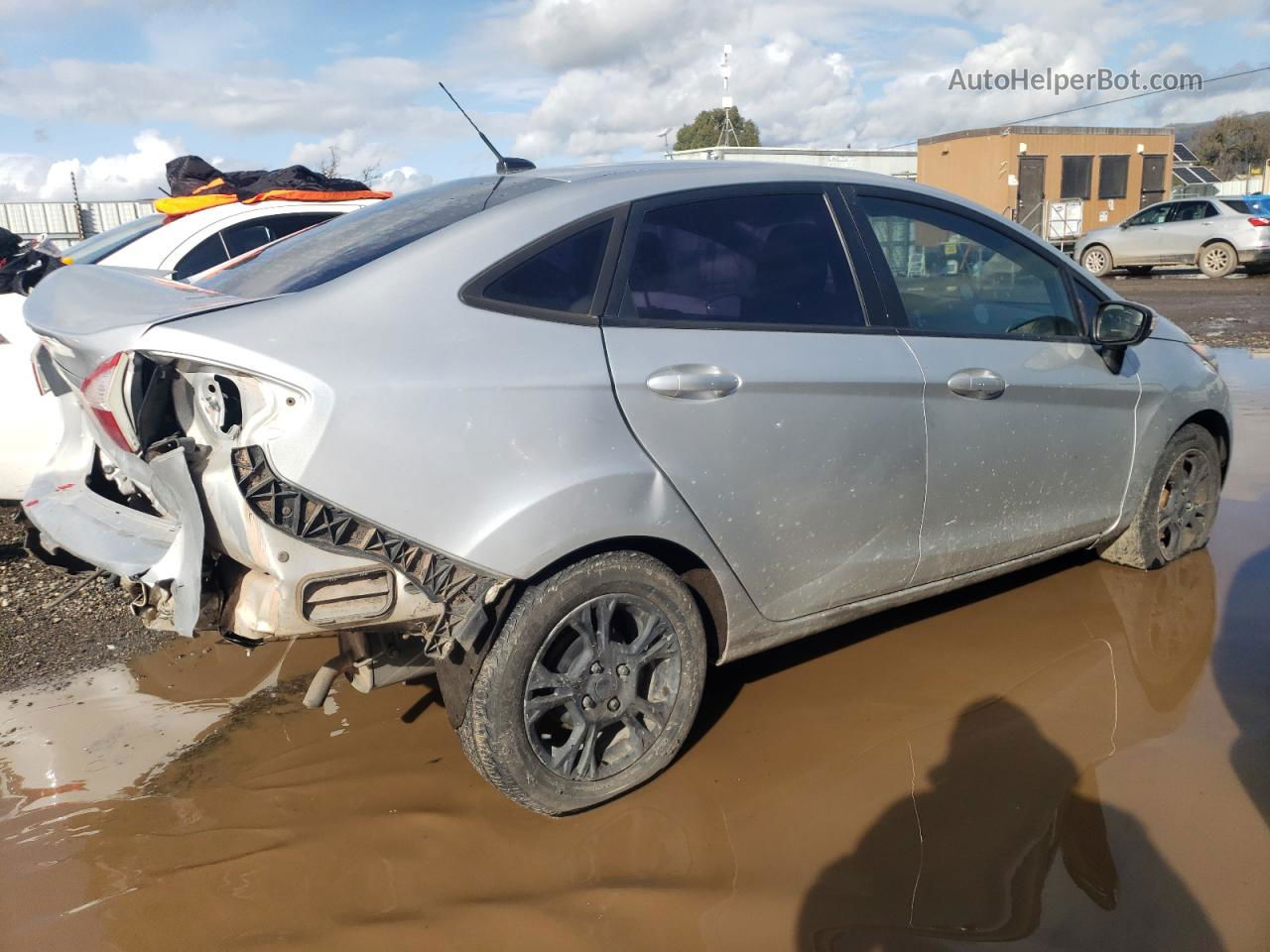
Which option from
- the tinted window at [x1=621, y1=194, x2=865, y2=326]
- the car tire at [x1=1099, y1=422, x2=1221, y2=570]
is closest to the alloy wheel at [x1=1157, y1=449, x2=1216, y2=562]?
the car tire at [x1=1099, y1=422, x2=1221, y2=570]

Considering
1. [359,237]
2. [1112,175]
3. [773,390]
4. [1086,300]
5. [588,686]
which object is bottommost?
[588,686]

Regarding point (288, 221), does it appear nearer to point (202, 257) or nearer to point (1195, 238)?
point (202, 257)

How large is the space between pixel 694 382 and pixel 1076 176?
27.3 m

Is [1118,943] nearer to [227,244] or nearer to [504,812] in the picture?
[504,812]

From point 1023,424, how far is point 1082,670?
0.92 meters

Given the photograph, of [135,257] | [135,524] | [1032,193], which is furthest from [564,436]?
[1032,193]

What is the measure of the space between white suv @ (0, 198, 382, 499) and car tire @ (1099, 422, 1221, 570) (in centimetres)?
445

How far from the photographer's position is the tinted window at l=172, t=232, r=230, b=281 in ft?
21.4

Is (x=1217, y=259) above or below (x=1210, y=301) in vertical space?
above

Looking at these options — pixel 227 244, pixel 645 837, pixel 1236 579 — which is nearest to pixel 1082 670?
pixel 1236 579

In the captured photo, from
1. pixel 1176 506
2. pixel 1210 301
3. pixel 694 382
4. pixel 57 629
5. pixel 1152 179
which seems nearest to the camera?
pixel 694 382

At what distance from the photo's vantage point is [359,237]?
3.11 meters

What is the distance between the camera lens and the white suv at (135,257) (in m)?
4.45

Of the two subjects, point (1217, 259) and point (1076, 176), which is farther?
point (1076, 176)
